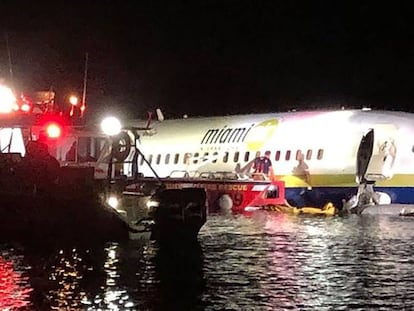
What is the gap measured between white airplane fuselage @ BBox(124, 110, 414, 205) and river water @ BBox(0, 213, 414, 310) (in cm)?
1224

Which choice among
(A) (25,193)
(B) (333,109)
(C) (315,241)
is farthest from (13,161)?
(B) (333,109)

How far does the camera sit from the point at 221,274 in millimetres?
14484

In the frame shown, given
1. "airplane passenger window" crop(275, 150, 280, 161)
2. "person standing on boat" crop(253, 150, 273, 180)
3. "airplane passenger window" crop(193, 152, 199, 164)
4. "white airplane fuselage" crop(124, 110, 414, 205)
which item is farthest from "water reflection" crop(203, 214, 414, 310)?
"airplane passenger window" crop(193, 152, 199, 164)

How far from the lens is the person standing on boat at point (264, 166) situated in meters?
37.0

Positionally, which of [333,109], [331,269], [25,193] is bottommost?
[331,269]

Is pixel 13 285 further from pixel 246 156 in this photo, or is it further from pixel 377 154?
pixel 246 156

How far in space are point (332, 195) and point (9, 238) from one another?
18210mm

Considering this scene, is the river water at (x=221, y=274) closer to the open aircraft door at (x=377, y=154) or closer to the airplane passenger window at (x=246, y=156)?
the open aircraft door at (x=377, y=154)

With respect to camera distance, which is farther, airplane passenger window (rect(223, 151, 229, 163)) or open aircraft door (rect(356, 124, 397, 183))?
airplane passenger window (rect(223, 151, 229, 163))

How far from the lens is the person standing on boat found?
37.0 metres

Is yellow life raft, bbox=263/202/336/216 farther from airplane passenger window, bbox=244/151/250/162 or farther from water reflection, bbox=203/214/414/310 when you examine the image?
water reflection, bbox=203/214/414/310

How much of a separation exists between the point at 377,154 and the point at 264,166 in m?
5.07

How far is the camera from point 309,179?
3644 cm

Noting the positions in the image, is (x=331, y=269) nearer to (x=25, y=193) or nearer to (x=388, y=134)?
(x=25, y=193)
